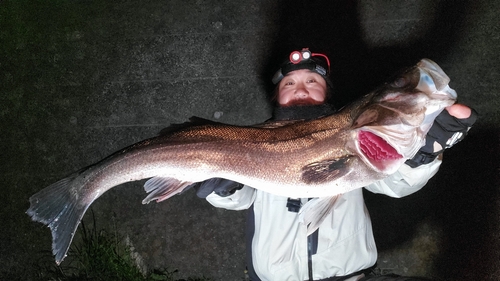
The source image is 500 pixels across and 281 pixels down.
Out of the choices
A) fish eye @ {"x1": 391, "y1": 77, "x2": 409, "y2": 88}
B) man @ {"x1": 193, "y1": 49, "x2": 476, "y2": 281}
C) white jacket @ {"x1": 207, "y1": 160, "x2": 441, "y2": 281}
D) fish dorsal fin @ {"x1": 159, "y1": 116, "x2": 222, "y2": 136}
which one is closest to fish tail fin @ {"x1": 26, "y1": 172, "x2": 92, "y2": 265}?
fish dorsal fin @ {"x1": 159, "y1": 116, "x2": 222, "y2": 136}

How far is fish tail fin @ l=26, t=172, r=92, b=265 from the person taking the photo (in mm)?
2750

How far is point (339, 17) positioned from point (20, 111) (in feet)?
14.6

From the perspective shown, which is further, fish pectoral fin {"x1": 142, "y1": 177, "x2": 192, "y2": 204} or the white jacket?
the white jacket

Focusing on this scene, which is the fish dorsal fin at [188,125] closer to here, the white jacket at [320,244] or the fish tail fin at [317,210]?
the white jacket at [320,244]

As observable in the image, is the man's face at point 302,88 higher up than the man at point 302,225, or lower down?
higher up

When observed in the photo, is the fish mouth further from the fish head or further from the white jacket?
the white jacket

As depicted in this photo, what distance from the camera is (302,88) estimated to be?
11.1ft

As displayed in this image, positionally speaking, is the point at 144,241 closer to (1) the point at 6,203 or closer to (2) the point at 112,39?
(1) the point at 6,203

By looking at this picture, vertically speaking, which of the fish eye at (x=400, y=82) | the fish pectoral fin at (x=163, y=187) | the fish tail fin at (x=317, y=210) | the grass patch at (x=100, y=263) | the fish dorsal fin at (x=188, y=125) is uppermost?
the fish dorsal fin at (x=188, y=125)

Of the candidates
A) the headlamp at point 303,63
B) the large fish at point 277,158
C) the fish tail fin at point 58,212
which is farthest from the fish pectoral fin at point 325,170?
the fish tail fin at point 58,212

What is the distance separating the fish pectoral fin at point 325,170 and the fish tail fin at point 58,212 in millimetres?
1790

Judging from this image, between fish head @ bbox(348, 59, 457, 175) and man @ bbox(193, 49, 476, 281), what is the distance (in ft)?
2.00

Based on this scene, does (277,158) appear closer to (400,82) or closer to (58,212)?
(400,82)

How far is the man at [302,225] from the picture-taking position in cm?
314
